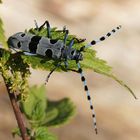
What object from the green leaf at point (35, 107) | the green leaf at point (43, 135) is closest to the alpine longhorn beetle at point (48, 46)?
the green leaf at point (43, 135)

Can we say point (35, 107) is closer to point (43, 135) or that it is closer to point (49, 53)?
point (43, 135)

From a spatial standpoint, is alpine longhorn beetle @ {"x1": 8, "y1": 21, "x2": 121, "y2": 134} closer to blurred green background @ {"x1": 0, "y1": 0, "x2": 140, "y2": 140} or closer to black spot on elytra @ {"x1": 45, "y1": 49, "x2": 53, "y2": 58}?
black spot on elytra @ {"x1": 45, "y1": 49, "x2": 53, "y2": 58}

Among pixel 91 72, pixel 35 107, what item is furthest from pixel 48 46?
pixel 91 72

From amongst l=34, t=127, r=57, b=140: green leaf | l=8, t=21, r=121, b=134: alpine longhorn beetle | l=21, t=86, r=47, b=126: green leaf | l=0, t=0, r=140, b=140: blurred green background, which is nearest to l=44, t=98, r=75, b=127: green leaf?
l=21, t=86, r=47, b=126: green leaf

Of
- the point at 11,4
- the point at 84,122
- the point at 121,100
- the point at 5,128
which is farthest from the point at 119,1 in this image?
the point at 5,128

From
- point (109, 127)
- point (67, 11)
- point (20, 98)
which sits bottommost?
point (20, 98)

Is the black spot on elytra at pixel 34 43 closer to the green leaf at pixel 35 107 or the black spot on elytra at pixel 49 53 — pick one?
the black spot on elytra at pixel 49 53

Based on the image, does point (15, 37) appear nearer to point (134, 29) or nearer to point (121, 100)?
point (121, 100)
